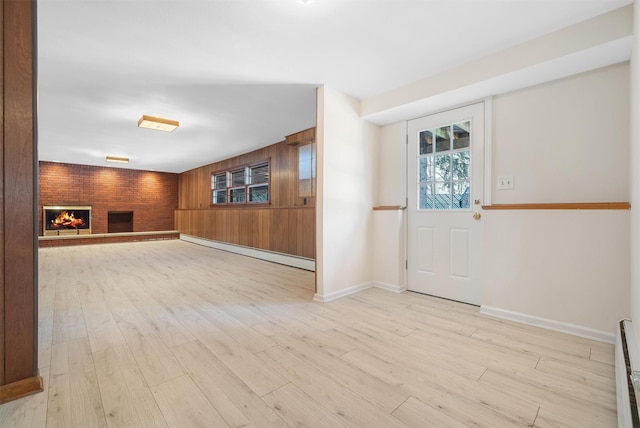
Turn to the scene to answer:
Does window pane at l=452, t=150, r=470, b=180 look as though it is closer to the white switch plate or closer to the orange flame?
the white switch plate

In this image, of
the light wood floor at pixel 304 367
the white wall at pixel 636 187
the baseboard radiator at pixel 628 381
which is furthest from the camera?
the white wall at pixel 636 187

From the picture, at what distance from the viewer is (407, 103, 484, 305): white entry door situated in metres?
2.77

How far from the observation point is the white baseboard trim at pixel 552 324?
199cm

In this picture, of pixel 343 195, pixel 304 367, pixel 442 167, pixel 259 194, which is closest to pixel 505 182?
pixel 442 167

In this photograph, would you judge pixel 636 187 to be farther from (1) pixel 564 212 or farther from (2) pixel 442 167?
(2) pixel 442 167

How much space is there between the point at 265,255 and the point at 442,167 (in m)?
3.85

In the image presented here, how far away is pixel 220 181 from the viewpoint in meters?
7.67

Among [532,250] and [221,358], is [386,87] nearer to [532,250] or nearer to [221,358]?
[532,250]

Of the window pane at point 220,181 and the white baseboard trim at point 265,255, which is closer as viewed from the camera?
the white baseboard trim at point 265,255

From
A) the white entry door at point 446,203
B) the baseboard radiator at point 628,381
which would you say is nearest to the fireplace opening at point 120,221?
the white entry door at point 446,203

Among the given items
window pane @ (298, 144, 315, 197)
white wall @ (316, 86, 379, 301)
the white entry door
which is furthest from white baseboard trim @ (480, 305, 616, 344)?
window pane @ (298, 144, 315, 197)

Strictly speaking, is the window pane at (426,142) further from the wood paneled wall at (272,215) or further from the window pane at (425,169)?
the wood paneled wall at (272,215)

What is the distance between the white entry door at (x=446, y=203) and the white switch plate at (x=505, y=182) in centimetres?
16

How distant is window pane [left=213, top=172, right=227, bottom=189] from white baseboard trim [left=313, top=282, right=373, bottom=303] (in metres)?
5.37
